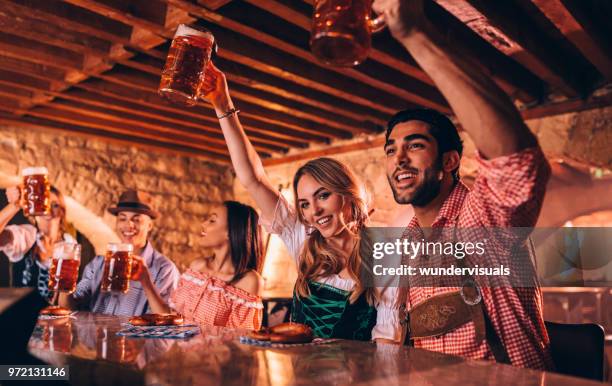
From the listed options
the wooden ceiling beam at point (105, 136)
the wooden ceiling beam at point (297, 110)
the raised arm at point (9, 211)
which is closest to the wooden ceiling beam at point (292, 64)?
the wooden ceiling beam at point (297, 110)

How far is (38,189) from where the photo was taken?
7.66 feet

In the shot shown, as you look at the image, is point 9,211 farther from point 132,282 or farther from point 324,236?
point 324,236

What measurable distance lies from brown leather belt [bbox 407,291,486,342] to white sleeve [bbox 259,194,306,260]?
0.89 metres

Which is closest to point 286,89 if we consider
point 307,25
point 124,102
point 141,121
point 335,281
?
point 307,25

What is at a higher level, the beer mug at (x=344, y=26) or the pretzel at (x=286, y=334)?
the beer mug at (x=344, y=26)

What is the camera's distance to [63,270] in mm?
2252

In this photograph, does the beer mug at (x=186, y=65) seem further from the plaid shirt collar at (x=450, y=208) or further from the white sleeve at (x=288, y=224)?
the plaid shirt collar at (x=450, y=208)

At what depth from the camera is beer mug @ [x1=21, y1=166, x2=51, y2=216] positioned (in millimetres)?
2309

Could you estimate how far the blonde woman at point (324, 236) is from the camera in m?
1.85

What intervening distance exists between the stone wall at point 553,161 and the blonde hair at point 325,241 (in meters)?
1.09

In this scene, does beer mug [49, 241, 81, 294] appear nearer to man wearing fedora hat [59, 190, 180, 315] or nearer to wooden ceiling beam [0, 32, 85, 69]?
man wearing fedora hat [59, 190, 180, 315]

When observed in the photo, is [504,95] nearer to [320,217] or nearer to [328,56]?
[328,56]

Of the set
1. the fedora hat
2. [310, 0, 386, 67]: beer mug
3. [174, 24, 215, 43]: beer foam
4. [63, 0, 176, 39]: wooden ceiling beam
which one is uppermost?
[63, 0, 176, 39]: wooden ceiling beam

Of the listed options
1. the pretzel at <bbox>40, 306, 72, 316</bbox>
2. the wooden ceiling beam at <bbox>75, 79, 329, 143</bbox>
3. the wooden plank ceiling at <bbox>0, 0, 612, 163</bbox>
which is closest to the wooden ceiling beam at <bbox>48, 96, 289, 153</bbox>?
the wooden plank ceiling at <bbox>0, 0, 612, 163</bbox>
